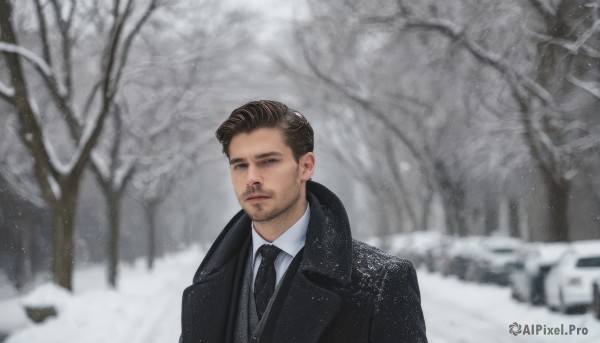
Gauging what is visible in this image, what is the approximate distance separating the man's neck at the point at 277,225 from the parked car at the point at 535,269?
10.7 m

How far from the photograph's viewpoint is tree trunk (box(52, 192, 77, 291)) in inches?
453

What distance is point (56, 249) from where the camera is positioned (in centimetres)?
1158

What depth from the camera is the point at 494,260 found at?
66.0ft

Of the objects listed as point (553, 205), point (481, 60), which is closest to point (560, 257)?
point (553, 205)

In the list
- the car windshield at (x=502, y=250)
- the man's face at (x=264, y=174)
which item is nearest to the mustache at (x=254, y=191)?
the man's face at (x=264, y=174)

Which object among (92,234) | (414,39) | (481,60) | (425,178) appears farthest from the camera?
(92,234)

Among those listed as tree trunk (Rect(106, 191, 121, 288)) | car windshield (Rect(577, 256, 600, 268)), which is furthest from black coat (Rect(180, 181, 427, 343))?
tree trunk (Rect(106, 191, 121, 288))

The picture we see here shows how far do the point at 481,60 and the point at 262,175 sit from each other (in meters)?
11.3

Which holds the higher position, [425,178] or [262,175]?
[425,178]

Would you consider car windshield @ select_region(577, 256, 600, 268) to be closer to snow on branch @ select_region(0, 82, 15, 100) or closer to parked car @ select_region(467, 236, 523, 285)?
parked car @ select_region(467, 236, 523, 285)

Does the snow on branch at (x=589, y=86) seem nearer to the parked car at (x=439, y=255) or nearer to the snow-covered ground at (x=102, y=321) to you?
the snow-covered ground at (x=102, y=321)

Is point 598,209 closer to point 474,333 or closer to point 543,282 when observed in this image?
point 543,282

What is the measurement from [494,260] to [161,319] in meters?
10.9

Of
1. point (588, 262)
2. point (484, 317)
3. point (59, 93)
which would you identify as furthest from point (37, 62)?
point (484, 317)
